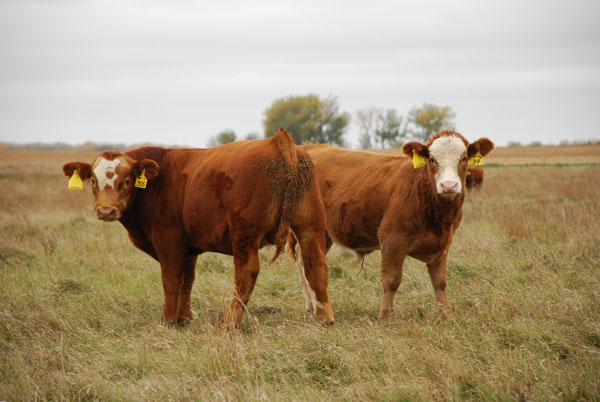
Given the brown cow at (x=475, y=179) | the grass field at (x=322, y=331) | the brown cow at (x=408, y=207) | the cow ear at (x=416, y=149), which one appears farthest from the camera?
the brown cow at (x=475, y=179)

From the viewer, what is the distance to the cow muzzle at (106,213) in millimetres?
5484

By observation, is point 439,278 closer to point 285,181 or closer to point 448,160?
point 448,160

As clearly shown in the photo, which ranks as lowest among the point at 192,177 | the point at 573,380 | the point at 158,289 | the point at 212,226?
→ the point at 158,289

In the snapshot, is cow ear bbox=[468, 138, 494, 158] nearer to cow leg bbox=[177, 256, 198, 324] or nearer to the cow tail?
the cow tail

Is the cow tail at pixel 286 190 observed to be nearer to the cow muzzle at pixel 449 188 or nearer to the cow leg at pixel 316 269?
the cow leg at pixel 316 269

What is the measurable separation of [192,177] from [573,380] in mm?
3778

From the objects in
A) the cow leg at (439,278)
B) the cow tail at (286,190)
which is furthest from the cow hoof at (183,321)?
the cow leg at (439,278)

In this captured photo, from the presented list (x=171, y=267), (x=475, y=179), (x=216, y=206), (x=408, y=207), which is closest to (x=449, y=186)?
(x=408, y=207)

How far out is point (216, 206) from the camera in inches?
209

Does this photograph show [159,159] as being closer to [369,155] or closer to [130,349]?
[130,349]

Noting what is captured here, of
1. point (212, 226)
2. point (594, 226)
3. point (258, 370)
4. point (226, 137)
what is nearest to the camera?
point (258, 370)

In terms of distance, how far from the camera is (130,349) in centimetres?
497

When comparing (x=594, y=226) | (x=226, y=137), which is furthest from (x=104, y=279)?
(x=226, y=137)

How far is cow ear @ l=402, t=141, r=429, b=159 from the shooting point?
18.7 feet
